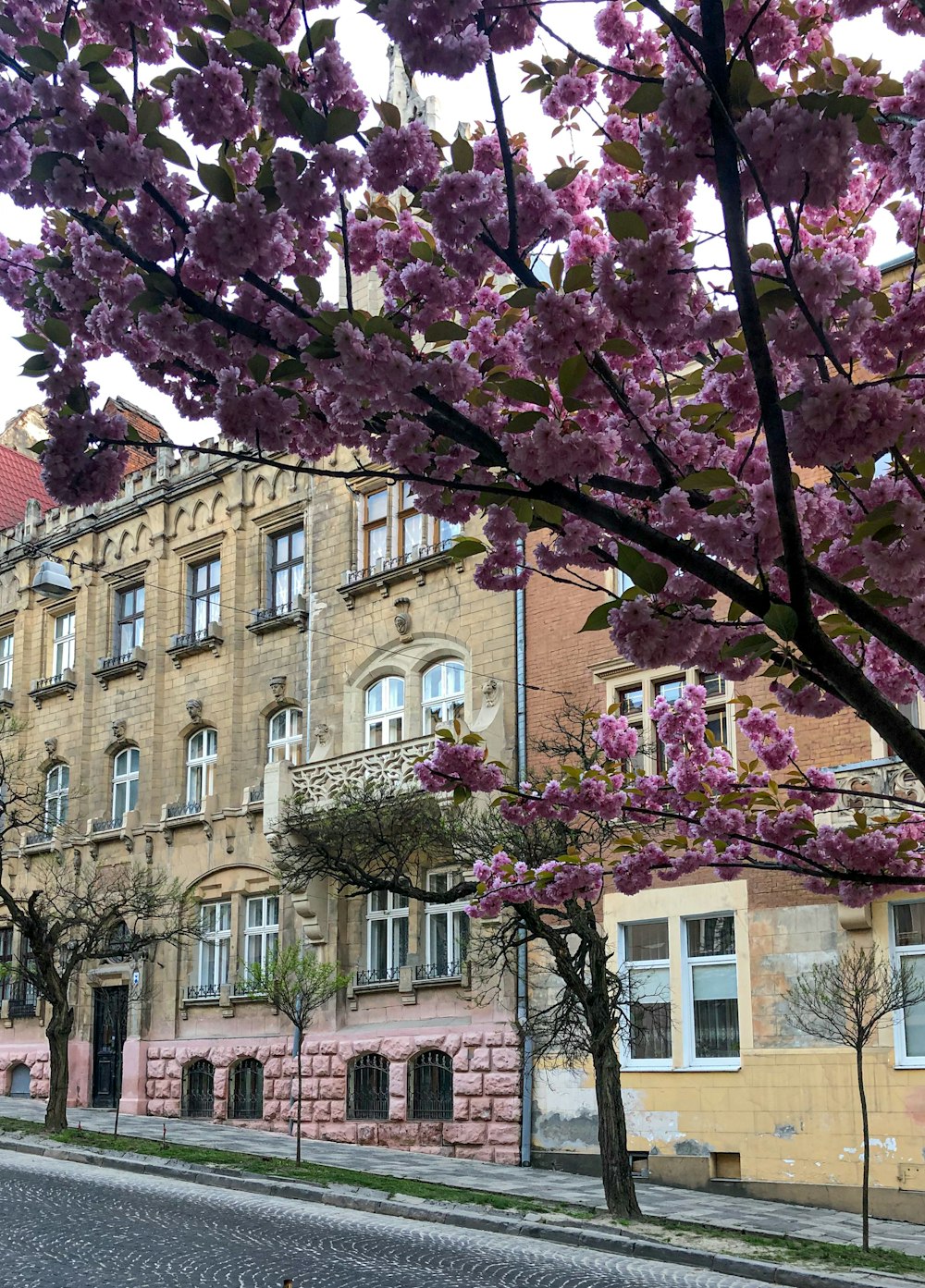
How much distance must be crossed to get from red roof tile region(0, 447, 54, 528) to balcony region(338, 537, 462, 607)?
16.3 metres

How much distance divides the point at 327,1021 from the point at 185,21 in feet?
71.9

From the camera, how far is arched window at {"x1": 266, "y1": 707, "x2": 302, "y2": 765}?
28.7 m

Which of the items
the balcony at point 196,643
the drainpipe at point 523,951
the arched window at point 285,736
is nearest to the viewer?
the drainpipe at point 523,951

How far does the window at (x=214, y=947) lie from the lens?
1143 inches

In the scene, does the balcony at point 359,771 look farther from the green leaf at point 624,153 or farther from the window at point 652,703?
the green leaf at point 624,153

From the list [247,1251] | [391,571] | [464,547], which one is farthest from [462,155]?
[391,571]

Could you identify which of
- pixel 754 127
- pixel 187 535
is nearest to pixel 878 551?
pixel 754 127

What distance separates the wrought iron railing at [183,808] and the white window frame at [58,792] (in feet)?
10.4

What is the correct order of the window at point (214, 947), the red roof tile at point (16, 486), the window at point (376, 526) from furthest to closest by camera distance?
the red roof tile at point (16, 486), the window at point (214, 947), the window at point (376, 526)

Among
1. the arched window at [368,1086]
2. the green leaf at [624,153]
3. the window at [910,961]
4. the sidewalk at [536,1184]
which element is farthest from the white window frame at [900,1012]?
the green leaf at [624,153]

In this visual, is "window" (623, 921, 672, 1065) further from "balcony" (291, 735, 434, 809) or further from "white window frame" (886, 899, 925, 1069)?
"balcony" (291, 735, 434, 809)

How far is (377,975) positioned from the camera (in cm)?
2589

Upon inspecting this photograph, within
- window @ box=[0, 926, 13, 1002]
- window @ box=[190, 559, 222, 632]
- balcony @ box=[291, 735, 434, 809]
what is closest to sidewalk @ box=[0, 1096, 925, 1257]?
balcony @ box=[291, 735, 434, 809]

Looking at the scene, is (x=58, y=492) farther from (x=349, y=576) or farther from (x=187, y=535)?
(x=187, y=535)
